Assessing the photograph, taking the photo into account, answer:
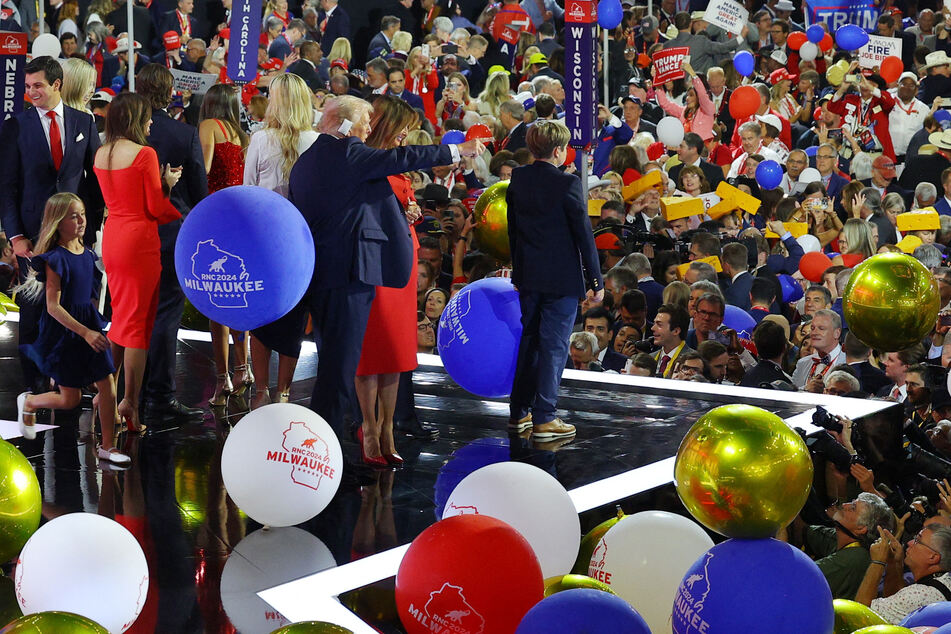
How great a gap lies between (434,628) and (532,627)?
1.92 feet

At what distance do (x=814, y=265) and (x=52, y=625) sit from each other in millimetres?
6298

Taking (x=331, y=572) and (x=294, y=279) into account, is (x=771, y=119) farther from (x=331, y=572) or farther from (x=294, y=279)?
(x=331, y=572)

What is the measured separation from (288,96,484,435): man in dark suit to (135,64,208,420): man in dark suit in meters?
0.83

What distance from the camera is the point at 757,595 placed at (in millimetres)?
3246

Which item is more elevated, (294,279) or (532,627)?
(294,279)

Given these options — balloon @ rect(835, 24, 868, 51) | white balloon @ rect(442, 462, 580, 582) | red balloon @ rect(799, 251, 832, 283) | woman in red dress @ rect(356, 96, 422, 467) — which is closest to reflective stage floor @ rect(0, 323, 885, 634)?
woman in red dress @ rect(356, 96, 422, 467)

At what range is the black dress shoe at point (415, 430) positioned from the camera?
567 centimetres

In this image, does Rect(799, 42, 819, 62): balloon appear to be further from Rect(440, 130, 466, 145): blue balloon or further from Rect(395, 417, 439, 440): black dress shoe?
Rect(395, 417, 439, 440): black dress shoe

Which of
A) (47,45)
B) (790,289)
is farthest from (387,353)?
(47,45)

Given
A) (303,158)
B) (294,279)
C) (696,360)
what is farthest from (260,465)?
(696,360)

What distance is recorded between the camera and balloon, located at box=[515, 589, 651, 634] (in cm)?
306

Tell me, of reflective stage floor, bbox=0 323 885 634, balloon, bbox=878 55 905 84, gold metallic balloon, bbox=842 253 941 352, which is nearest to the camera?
reflective stage floor, bbox=0 323 885 634

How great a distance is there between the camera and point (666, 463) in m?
5.30

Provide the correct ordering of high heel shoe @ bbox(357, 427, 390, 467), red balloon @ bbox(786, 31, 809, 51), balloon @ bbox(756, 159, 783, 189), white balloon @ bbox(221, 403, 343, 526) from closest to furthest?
white balloon @ bbox(221, 403, 343, 526) < high heel shoe @ bbox(357, 427, 390, 467) < balloon @ bbox(756, 159, 783, 189) < red balloon @ bbox(786, 31, 809, 51)
